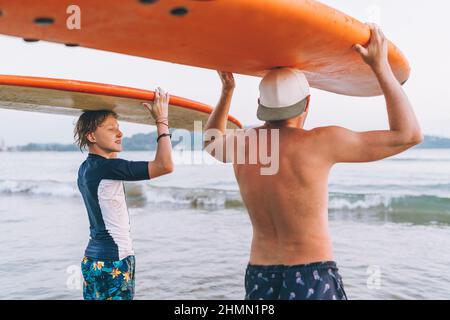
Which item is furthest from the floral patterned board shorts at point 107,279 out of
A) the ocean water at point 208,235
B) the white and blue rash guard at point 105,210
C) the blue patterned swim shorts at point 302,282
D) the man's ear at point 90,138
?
the blue patterned swim shorts at point 302,282

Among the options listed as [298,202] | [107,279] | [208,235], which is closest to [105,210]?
[107,279]

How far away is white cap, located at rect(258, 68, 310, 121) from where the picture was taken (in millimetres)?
2078

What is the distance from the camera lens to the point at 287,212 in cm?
203

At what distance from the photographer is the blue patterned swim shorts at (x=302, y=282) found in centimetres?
197

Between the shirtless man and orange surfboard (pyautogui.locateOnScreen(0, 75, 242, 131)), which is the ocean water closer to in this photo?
orange surfboard (pyautogui.locateOnScreen(0, 75, 242, 131))

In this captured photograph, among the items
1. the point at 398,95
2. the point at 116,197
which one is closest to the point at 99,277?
the point at 116,197

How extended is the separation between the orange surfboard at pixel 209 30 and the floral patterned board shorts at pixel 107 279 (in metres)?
1.23

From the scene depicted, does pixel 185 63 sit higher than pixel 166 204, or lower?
higher

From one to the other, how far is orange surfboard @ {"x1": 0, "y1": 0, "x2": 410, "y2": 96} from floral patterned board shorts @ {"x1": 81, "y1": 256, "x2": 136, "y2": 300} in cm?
123

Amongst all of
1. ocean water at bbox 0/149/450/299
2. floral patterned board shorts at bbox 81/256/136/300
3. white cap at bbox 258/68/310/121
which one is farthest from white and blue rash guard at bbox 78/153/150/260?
white cap at bbox 258/68/310/121

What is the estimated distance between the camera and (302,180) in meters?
2.01

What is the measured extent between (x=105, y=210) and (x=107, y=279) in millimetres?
392
